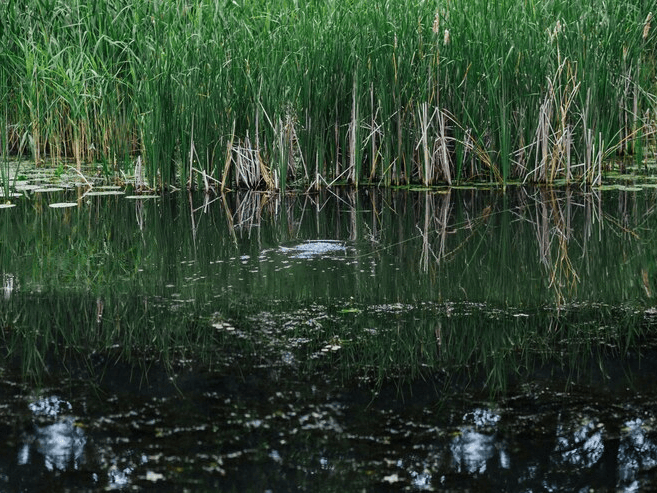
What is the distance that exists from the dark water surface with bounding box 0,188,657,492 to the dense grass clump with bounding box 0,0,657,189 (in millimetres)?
1198

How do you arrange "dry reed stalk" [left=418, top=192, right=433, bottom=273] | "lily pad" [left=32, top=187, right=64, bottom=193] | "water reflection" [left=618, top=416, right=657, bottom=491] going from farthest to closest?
"lily pad" [left=32, top=187, right=64, bottom=193] < "dry reed stalk" [left=418, top=192, right=433, bottom=273] < "water reflection" [left=618, top=416, right=657, bottom=491]

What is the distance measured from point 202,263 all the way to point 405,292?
3.30 feet

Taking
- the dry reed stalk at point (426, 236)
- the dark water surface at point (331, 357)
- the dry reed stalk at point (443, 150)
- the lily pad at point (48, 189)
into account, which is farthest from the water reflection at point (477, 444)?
the lily pad at point (48, 189)

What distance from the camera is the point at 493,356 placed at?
274 cm

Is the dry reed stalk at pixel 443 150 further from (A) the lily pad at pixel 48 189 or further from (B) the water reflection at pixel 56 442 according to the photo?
(B) the water reflection at pixel 56 442

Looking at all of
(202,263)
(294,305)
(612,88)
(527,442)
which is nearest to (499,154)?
(612,88)

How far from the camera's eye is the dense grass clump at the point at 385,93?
232 inches

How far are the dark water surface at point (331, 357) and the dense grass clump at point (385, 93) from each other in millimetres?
1198

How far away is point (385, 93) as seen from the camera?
19.4ft

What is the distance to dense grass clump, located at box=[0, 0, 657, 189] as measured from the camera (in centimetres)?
589

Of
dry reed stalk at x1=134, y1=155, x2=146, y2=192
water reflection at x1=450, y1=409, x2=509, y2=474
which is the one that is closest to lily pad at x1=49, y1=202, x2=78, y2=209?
dry reed stalk at x1=134, y1=155, x2=146, y2=192

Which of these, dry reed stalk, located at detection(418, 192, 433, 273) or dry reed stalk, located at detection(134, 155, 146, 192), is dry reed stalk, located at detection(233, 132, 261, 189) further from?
dry reed stalk, located at detection(418, 192, 433, 273)

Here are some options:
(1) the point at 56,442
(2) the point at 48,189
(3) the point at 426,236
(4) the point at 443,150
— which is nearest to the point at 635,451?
(1) the point at 56,442

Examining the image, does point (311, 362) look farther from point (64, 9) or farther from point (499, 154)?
point (64, 9)
